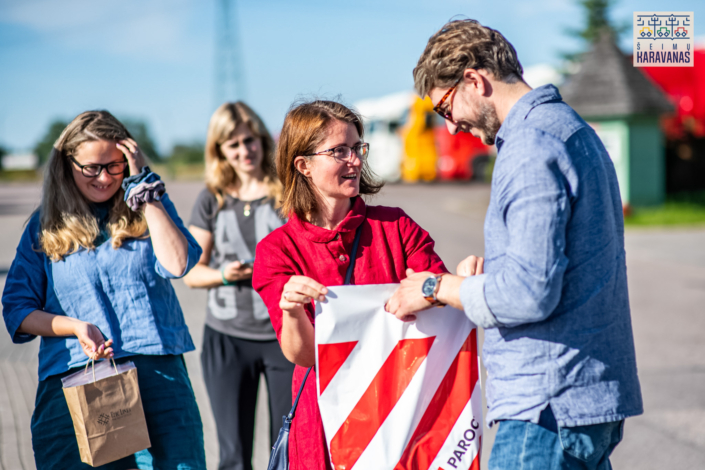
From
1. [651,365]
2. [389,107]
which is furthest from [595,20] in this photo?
[651,365]

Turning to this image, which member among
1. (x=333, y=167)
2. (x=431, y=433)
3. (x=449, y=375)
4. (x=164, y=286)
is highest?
(x=333, y=167)

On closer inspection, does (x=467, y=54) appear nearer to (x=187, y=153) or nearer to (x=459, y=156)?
(x=459, y=156)

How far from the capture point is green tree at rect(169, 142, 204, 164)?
219ft

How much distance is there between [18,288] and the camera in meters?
2.59

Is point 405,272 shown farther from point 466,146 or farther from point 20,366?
point 466,146

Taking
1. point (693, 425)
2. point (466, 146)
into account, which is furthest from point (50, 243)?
point (466, 146)

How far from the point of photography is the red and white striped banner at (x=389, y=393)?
2.14 metres

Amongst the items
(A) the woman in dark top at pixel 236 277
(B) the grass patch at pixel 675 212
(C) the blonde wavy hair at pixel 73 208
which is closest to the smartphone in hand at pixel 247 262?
(A) the woman in dark top at pixel 236 277

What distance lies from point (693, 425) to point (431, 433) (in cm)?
347

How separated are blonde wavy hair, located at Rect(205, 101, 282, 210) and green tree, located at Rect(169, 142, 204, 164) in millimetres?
62752

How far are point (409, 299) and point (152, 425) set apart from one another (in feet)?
4.04

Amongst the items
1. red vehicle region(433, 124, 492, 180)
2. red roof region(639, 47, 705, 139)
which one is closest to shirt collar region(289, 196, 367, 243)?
red roof region(639, 47, 705, 139)

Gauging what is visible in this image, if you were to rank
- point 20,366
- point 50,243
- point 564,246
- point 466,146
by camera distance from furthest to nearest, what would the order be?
point 466,146, point 20,366, point 50,243, point 564,246

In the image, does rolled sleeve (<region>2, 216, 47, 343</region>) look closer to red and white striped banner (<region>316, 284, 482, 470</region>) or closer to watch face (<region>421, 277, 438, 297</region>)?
red and white striped banner (<region>316, 284, 482, 470</region>)
